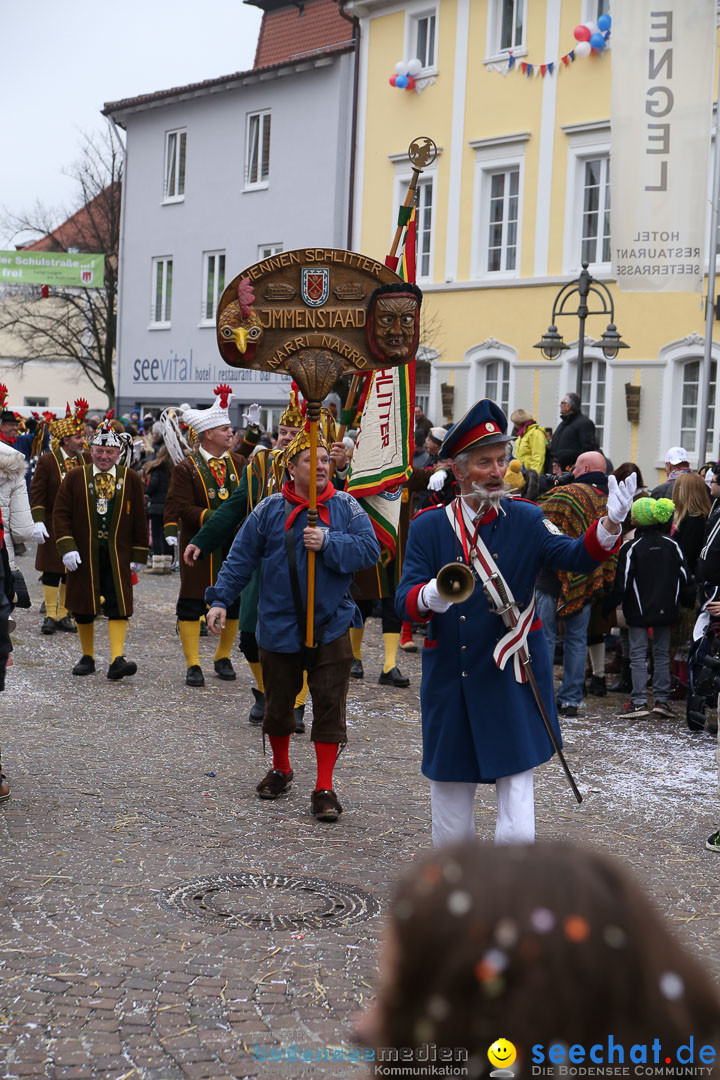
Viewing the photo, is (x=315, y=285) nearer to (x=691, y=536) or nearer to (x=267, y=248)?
(x=691, y=536)

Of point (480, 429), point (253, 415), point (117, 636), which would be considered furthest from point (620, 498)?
point (253, 415)

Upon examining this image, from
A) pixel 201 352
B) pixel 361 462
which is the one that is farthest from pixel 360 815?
pixel 201 352

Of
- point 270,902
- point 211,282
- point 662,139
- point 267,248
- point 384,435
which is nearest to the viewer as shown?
point 270,902

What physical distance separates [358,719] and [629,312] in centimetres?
1387

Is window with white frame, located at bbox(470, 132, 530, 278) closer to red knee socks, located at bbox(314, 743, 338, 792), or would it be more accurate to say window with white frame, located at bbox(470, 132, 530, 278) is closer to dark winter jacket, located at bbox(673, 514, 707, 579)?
dark winter jacket, located at bbox(673, 514, 707, 579)

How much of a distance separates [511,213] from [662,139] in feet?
33.6

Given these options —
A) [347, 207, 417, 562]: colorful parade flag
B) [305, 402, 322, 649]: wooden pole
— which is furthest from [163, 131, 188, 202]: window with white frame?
[305, 402, 322, 649]: wooden pole

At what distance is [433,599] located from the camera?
Result: 14.5 feet

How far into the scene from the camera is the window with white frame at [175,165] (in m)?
32.8

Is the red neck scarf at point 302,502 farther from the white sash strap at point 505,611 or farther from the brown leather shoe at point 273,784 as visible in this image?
the white sash strap at point 505,611

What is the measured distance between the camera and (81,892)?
532 cm

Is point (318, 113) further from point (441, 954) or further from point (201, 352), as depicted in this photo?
point (441, 954)

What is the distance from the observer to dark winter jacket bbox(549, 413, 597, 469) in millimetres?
14977

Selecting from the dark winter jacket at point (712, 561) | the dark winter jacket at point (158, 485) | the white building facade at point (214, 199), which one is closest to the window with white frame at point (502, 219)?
the white building facade at point (214, 199)
